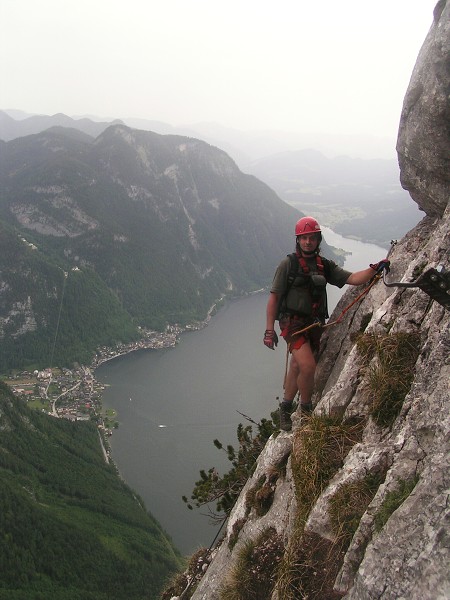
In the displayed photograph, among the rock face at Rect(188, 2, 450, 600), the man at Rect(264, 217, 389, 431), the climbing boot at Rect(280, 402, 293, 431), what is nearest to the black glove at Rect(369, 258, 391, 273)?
the man at Rect(264, 217, 389, 431)

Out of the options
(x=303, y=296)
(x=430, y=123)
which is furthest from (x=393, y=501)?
(x=430, y=123)

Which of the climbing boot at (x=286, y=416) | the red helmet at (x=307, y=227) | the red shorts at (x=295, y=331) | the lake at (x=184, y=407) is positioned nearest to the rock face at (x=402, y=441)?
the climbing boot at (x=286, y=416)

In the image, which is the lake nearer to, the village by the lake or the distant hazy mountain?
the village by the lake

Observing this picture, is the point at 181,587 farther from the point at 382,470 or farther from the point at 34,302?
the point at 34,302

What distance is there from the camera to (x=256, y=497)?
6742mm

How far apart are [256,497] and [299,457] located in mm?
1616

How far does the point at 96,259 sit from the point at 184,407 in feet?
323

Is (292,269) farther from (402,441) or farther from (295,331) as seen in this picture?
(402,441)

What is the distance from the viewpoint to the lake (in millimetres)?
60500

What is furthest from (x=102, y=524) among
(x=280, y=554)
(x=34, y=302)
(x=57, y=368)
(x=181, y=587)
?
(x=34, y=302)

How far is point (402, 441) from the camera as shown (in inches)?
171

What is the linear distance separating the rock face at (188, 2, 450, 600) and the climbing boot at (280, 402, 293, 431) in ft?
0.64

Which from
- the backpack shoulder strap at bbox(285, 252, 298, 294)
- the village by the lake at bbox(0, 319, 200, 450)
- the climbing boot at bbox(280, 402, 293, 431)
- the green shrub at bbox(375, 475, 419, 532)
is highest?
the backpack shoulder strap at bbox(285, 252, 298, 294)

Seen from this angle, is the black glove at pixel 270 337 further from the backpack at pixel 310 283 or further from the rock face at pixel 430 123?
the rock face at pixel 430 123
